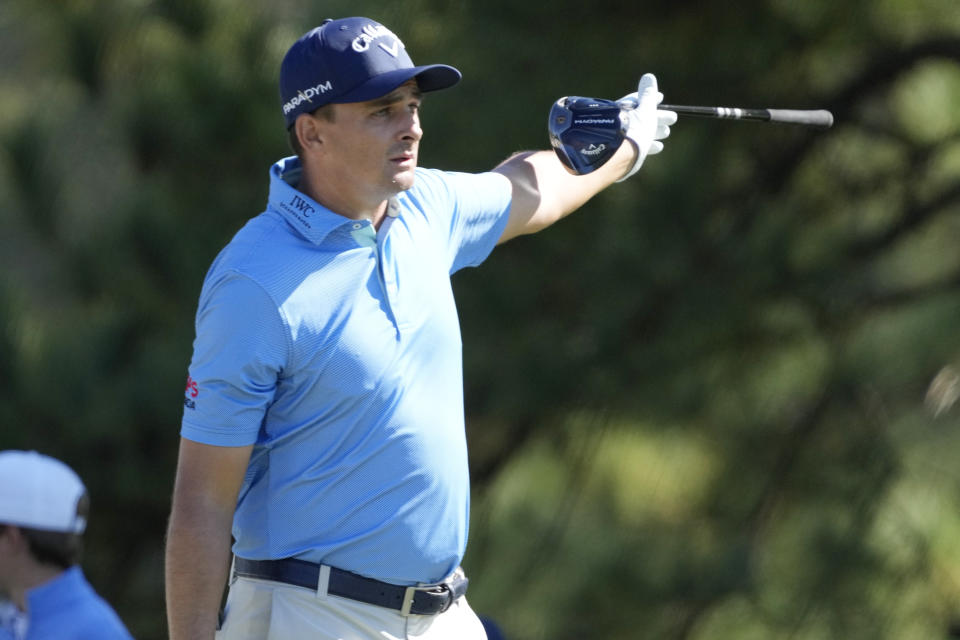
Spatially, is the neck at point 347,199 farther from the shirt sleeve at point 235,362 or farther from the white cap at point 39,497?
the white cap at point 39,497

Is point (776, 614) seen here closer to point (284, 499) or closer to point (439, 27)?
point (439, 27)

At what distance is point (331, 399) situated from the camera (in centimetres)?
225

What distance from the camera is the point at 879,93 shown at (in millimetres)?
5711

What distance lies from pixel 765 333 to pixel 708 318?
28 cm

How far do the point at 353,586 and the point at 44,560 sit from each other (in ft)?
3.12

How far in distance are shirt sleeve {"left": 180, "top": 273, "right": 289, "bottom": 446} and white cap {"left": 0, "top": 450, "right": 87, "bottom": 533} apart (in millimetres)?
937

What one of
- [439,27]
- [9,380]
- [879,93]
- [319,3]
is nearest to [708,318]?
[879,93]

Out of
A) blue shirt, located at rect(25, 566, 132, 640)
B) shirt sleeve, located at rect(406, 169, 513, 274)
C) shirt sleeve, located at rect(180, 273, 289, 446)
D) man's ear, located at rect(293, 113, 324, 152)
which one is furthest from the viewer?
blue shirt, located at rect(25, 566, 132, 640)

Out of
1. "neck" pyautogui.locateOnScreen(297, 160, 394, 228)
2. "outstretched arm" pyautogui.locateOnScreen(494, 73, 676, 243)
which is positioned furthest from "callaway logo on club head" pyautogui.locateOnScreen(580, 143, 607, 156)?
"neck" pyautogui.locateOnScreen(297, 160, 394, 228)

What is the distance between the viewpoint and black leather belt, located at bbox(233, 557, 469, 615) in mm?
2295

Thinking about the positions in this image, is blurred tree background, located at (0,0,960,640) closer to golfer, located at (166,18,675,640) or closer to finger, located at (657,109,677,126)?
finger, located at (657,109,677,126)

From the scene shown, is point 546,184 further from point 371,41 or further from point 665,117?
point 371,41

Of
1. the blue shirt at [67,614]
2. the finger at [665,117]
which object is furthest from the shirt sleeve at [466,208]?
the blue shirt at [67,614]

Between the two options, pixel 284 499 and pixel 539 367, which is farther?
pixel 539 367
